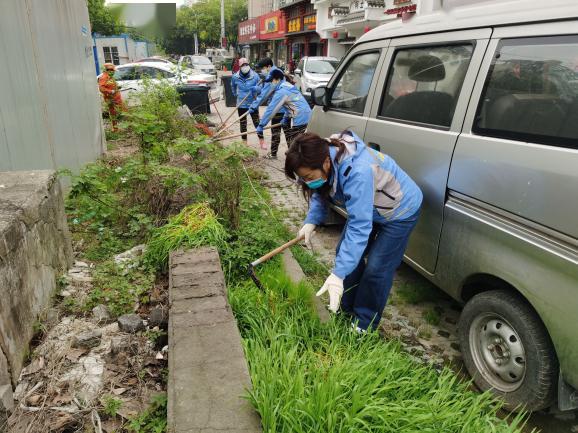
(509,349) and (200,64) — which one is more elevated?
(200,64)

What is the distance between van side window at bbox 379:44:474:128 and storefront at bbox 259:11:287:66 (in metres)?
33.9

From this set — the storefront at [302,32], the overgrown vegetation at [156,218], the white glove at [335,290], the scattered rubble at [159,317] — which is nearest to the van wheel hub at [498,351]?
the white glove at [335,290]

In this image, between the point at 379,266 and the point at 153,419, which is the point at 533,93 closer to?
the point at 379,266

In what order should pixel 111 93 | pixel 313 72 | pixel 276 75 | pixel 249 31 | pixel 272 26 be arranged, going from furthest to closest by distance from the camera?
pixel 249 31, pixel 272 26, pixel 313 72, pixel 111 93, pixel 276 75

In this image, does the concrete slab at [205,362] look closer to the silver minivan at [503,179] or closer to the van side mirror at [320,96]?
the silver minivan at [503,179]

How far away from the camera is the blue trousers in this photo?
2742 mm

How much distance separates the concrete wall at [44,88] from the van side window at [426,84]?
10.7ft

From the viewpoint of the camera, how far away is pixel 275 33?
3950cm

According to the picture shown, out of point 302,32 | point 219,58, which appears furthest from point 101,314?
point 219,58

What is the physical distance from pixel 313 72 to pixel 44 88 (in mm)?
12224

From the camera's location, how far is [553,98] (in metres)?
2.12

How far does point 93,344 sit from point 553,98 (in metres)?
2.85

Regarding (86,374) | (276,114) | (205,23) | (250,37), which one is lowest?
(86,374)

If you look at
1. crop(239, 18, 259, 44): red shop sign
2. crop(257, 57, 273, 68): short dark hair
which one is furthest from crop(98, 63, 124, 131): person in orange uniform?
crop(239, 18, 259, 44): red shop sign
